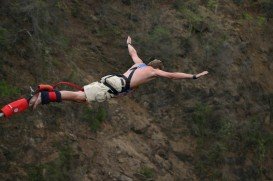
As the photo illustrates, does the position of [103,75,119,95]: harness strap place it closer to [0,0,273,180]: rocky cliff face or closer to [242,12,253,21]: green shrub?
[0,0,273,180]: rocky cliff face

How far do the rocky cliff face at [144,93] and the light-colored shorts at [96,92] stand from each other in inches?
73.5

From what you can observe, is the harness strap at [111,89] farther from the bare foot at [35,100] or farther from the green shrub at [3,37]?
the green shrub at [3,37]

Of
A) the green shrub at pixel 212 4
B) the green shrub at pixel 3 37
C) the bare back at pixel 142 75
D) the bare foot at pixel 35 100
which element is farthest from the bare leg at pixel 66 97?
the green shrub at pixel 212 4

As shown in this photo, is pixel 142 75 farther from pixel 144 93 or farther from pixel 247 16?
pixel 247 16

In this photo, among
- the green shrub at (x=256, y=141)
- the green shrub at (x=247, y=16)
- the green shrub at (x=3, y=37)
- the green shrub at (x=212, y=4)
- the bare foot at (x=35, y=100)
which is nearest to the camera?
the bare foot at (x=35, y=100)

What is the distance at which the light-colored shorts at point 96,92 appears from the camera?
8273 millimetres

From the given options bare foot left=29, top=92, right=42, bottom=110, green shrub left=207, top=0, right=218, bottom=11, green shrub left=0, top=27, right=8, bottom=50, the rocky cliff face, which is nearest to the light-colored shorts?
bare foot left=29, top=92, right=42, bottom=110

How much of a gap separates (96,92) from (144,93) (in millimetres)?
4212

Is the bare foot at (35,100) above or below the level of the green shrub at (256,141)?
above

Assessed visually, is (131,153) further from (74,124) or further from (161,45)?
(161,45)

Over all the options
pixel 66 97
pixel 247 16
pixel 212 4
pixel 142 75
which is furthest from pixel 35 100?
pixel 247 16

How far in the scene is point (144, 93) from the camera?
40.7 ft

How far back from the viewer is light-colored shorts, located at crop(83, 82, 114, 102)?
8273mm

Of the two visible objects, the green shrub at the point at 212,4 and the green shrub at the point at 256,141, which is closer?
the green shrub at the point at 256,141
